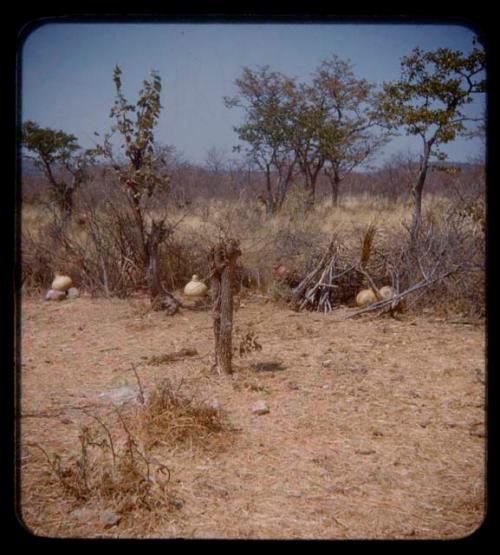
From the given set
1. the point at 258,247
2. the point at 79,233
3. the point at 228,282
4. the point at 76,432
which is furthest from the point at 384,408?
the point at 79,233

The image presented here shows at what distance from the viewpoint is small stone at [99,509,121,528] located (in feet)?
10.1

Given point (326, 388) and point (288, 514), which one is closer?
point (288, 514)

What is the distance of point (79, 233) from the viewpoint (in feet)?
34.4

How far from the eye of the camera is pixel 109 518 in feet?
10.2

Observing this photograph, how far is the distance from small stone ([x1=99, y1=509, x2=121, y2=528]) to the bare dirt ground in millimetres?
29

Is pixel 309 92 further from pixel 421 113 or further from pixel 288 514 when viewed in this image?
pixel 288 514

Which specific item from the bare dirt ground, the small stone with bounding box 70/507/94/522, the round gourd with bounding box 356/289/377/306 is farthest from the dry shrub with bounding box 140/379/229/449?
the round gourd with bounding box 356/289/377/306

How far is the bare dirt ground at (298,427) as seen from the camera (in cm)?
316

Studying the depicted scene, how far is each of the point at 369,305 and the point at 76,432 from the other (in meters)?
4.63

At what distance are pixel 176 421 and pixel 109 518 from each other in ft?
3.40

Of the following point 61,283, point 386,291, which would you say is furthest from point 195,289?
point 386,291

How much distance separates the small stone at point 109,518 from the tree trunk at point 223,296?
225cm

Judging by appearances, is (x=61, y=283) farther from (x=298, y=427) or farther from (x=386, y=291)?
(x=298, y=427)

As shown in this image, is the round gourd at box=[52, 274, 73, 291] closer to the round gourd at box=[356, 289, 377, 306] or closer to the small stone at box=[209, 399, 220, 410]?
the round gourd at box=[356, 289, 377, 306]
